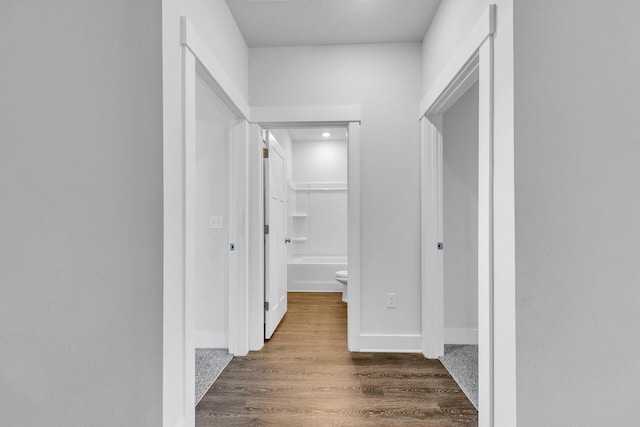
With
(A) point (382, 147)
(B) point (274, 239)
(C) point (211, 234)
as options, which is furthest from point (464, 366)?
(C) point (211, 234)

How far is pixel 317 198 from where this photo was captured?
218 inches

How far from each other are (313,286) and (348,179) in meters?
2.61

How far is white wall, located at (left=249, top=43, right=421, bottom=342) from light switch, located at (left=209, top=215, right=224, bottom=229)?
3.28 ft

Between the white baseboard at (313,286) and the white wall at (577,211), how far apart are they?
3713 millimetres

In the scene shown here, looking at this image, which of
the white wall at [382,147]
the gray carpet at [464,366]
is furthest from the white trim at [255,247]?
the gray carpet at [464,366]

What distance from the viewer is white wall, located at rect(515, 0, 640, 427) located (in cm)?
127

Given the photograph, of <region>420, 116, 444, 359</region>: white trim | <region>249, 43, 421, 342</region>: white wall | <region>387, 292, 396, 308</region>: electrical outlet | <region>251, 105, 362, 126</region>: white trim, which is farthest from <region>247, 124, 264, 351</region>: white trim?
<region>420, 116, 444, 359</region>: white trim

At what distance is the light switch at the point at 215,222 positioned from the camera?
2.74 meters

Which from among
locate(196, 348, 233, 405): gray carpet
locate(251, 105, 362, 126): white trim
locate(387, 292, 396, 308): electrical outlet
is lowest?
locate(196, 348, 233, 405): gray carpet

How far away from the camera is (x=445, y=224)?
9.41ft

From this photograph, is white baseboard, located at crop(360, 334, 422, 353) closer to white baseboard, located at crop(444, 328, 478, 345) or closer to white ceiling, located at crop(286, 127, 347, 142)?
white baseboard, located at crop(444, 328, 478, 345)

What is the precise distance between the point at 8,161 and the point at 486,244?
192 cm

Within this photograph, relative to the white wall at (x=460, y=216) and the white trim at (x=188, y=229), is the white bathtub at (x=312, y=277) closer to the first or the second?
the white wall at (x=460, y=216)

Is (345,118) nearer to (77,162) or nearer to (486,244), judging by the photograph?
(486,244)
